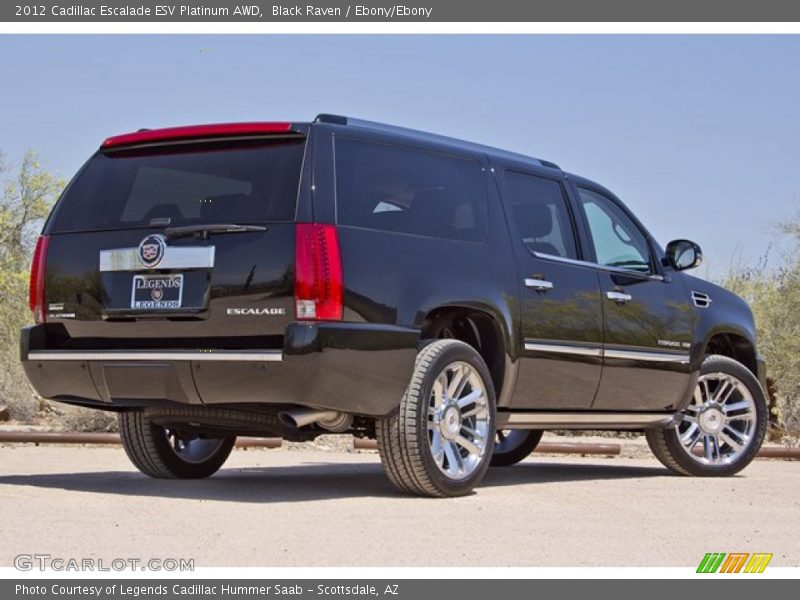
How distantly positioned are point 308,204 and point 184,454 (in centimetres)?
277

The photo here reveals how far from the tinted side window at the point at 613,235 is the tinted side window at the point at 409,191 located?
1.38 meters

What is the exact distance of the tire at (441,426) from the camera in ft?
27.6

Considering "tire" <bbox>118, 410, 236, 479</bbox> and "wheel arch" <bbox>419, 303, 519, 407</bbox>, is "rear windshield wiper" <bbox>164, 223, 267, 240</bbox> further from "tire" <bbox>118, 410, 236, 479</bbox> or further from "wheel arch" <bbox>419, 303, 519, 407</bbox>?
"tire" <bbox>118, 410, 236, 479</bbox>

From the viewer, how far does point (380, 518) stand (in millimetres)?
7707

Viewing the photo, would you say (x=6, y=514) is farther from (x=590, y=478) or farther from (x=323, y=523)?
(x=590, y=478)

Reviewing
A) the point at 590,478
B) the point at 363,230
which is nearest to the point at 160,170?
the point at 363,230

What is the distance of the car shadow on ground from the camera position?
8.97 metres

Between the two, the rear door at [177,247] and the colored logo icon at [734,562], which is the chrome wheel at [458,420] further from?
the colored logo icon at [734,562]

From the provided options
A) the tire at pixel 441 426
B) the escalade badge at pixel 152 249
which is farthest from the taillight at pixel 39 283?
the tire at pixel 441 426

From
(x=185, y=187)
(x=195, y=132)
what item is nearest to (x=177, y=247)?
(x=185, y=187)

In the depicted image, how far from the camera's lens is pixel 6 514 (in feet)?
25.2

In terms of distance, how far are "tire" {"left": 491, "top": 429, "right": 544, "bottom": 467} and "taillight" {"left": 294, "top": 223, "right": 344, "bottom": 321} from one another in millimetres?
4352

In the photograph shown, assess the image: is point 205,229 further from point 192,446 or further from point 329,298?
point 192,446

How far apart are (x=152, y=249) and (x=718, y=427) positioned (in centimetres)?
504
